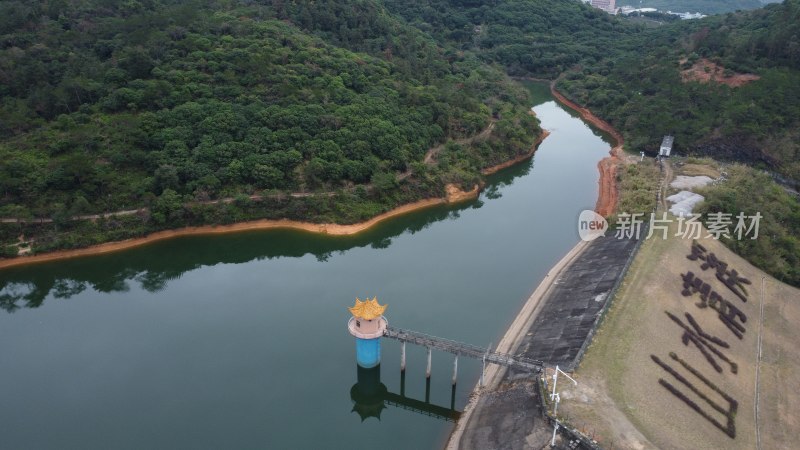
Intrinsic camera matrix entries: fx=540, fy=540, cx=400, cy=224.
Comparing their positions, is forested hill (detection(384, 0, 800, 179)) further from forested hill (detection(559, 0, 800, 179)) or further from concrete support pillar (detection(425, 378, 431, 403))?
concrete support pillar (detection(425, 378, 431, 403))

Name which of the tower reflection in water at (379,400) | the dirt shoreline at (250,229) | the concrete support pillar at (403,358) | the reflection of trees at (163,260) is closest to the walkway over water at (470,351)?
the concrete support pillar at (403,358)

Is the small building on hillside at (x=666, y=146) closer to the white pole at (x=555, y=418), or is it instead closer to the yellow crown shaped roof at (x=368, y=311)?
the white pole at (x=555, y=418)

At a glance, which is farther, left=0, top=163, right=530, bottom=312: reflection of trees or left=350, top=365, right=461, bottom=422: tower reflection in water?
left=0, top=163, right=530, bottom=312: reflection of trees

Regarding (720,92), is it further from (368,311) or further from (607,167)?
(368,311)

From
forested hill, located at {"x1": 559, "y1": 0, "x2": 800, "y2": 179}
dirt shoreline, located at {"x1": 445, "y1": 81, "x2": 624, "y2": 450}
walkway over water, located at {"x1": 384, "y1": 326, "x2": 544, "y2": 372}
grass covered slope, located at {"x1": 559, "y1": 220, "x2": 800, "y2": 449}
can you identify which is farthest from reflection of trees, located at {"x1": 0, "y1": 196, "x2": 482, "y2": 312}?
forested hill, located at {"x1": 559, "y1": 0, "x2": 800, "y2": 179}

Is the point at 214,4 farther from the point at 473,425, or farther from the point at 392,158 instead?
the point at 473,425

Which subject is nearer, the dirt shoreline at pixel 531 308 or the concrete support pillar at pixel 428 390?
the dirt shoreline at pixel 531 308

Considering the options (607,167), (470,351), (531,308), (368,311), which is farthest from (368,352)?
(607,167)
